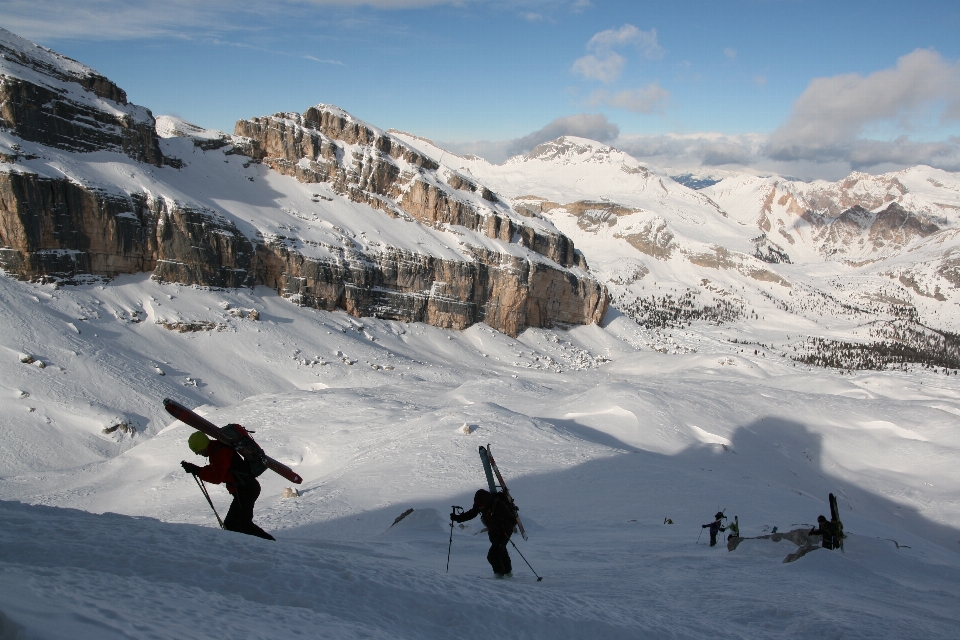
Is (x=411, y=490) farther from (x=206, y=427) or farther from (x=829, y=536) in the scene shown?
(x=829, y=536)

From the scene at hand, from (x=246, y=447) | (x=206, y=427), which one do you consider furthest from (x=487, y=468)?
(x=206, y=427)

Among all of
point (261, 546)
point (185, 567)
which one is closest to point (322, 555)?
point (261, 546)

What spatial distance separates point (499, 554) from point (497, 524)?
1.62ft

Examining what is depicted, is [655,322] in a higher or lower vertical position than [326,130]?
lower

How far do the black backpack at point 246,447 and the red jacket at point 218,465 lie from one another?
0.14 metres

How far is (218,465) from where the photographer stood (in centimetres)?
836

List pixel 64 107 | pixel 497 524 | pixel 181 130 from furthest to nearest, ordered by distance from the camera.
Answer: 1. pixel 181 130
2. pixel 64 107
3. pixel 497 524

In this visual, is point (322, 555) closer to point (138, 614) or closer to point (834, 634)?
point (138, 614)

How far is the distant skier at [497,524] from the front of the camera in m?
8.69

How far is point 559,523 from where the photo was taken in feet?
51.9

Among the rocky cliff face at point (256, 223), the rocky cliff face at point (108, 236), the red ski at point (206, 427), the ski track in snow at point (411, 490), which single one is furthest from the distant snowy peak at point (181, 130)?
the red ski at point (206, 427)

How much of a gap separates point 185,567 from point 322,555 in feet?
5.89

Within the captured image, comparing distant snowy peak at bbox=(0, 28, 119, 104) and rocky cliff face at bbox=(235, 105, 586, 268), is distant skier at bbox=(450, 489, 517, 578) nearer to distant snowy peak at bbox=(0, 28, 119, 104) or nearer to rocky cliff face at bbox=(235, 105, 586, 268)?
distant snowy peak at bbox=(0, 28, 119, 104)

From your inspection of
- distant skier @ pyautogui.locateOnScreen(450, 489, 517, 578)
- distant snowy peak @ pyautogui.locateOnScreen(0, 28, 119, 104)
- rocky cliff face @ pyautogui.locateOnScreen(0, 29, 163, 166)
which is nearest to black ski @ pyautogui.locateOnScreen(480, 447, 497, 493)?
distant skier @ pyautogui.locateOnScreen(450, 489, 517, 578)
